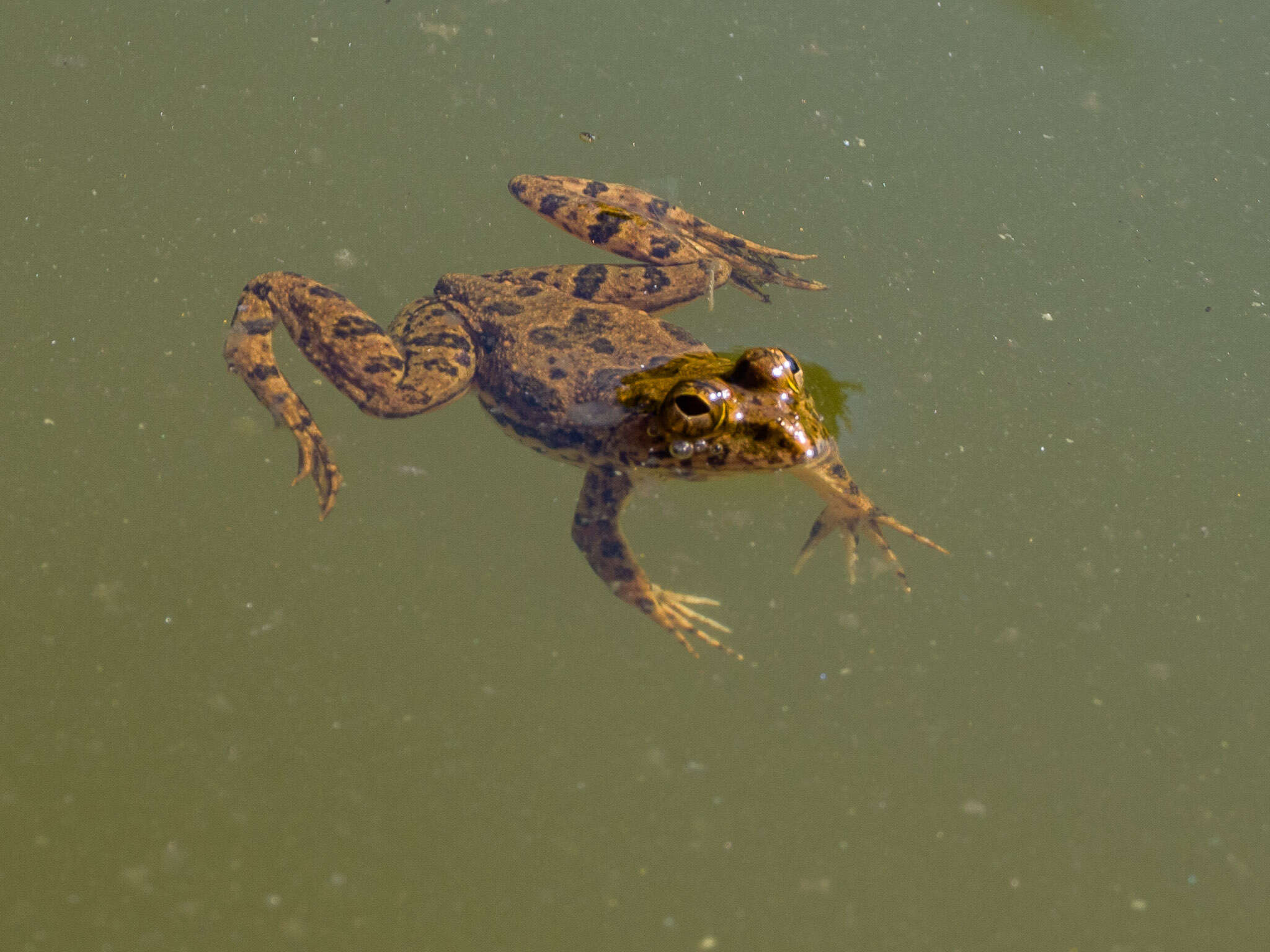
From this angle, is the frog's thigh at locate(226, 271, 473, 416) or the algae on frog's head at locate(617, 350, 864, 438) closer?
the algae on frog's head at locate(617, 350, 864, 438)

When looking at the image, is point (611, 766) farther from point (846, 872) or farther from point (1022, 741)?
point (1022, 741)

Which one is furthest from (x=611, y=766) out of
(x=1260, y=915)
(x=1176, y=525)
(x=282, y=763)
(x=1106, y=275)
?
(x=1106, y=275)

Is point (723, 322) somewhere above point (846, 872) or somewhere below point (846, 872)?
above

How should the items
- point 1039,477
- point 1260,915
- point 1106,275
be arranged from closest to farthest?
point 1260,915 < point 1039,477 < point 1106,275

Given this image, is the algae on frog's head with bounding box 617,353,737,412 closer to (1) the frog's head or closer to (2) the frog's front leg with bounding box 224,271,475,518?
(1) the frog's head

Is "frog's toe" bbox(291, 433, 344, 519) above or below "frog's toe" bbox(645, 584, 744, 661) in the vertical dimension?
below

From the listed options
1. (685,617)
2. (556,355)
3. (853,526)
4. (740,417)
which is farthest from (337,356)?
(853,526)

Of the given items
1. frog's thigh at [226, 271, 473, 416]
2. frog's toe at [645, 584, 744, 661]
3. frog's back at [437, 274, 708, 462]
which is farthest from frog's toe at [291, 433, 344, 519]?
frog's toe at [645, 584, 744, 661]
